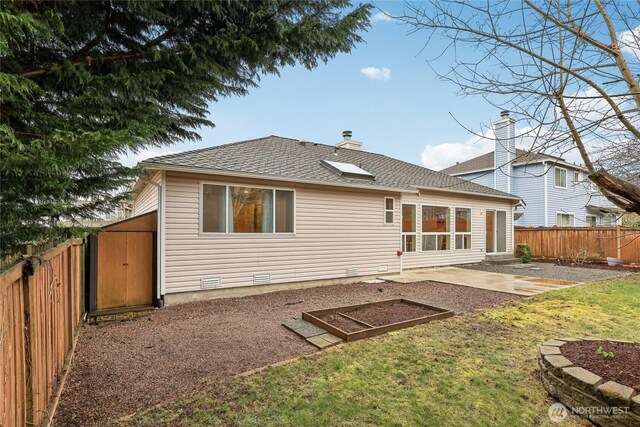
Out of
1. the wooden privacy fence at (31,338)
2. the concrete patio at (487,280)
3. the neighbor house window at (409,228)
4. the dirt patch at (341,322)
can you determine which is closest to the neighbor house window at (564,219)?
the concrete patio at (487,280)

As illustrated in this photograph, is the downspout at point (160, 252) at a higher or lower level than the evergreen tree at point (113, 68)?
lower

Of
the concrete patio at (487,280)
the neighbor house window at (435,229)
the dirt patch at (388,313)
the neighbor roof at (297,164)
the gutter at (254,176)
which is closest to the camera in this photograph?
the dirt patch at (388,313)

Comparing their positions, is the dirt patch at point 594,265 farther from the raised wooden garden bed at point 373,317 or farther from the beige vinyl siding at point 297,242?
the raised wooden garden bed at point 373,317

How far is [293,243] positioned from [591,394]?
6429 mm

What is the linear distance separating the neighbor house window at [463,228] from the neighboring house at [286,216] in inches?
2.7

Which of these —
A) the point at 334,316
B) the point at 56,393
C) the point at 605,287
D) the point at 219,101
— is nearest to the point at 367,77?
the point at 219,101

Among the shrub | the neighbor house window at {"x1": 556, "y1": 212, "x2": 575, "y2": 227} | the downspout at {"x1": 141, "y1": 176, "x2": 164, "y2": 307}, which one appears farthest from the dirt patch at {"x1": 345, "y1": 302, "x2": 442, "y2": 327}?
the neighbor house window at {"x1": 556, "y1": 212, "x2": 575, "y2": 227}

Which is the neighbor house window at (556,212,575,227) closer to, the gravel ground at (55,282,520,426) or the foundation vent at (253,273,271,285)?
the gravel ground at (55,282,520,426)

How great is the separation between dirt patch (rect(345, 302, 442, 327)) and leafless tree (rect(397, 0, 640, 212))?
3612 mm

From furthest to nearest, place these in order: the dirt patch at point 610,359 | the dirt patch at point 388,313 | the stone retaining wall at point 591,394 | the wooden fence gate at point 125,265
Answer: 1. the wooden fence gate at point 125,265
2. the dirt patch at point 388,313
3. the dirt patch at point 610,359
4. the stone retaining wall at point 591,394

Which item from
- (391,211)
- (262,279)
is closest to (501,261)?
(391,211)

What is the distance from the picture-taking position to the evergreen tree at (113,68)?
2.08m

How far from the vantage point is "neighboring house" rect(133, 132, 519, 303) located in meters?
6.92

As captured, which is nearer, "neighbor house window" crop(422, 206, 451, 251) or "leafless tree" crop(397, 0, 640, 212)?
"leafless tree" crop(397, 0, 640, 212)
